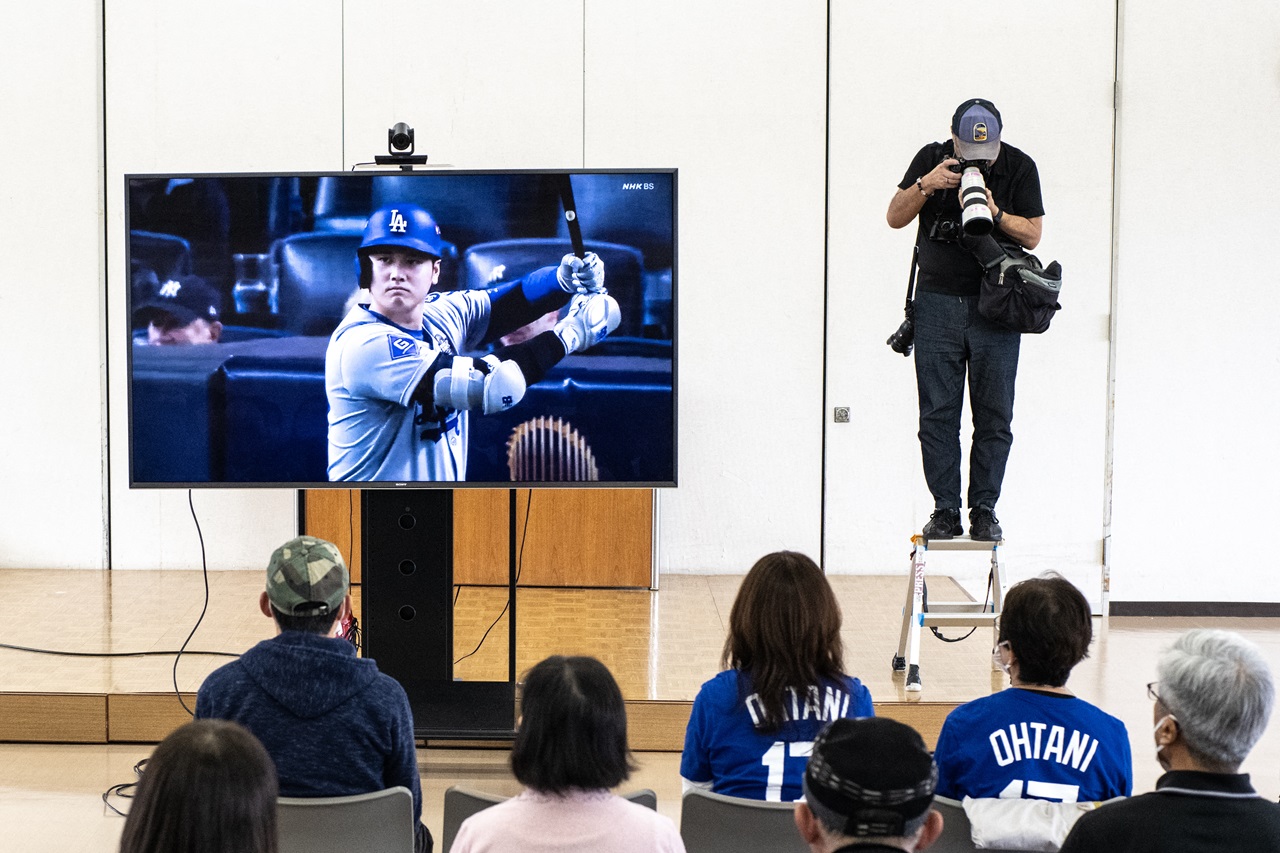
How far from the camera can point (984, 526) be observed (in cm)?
394

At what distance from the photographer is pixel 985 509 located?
3.95 metres

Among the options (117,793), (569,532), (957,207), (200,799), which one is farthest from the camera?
(569,532)

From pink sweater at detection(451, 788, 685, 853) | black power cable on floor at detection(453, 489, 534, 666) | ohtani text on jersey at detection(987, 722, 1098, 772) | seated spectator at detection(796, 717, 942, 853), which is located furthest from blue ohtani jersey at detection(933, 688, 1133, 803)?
black power cable on floor at detection(453, 489, 534, 666)

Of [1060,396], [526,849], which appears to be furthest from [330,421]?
[1060,396]

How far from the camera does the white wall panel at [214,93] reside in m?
5.67

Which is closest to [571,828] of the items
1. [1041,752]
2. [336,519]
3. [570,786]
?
[570,786]

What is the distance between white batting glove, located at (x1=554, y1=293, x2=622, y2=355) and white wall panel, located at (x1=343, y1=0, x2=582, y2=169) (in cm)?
218

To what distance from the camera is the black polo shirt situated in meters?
3.85

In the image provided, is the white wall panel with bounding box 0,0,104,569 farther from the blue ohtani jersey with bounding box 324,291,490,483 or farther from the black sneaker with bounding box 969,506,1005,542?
the black sneaker with bounding box 969,506,1005,542

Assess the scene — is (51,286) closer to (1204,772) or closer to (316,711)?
(316,711)

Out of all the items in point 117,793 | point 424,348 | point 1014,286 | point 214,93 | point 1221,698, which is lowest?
point 117,793

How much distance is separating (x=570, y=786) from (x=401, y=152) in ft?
8.49

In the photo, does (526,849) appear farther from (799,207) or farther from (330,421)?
(799,207)

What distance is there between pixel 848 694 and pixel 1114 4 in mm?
4491
